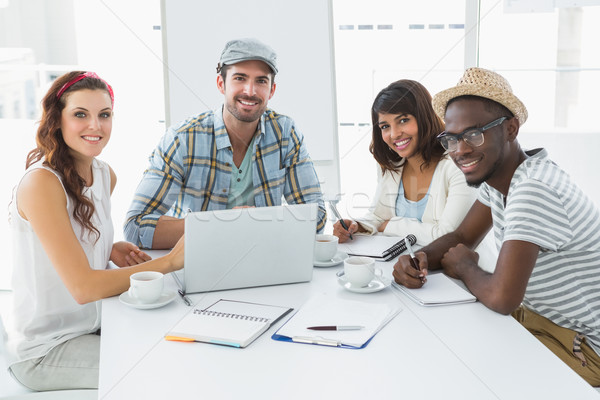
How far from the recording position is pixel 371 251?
171 cm

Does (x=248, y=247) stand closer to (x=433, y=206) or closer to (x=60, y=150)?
(x=60, y=150)

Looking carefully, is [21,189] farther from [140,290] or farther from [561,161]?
[561,161]

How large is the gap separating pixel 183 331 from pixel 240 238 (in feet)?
0.96

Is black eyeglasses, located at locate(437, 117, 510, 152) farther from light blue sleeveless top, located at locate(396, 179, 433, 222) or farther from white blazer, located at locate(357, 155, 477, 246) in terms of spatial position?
light blue sleeveless top, located at locate(396, 179, 433, 222)

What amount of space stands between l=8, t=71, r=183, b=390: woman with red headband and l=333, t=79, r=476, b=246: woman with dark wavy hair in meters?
0.91

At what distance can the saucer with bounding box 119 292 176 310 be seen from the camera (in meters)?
1.25

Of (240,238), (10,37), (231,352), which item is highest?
(10,37)

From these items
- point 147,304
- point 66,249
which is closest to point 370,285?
point 147,304

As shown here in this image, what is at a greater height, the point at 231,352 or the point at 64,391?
the point at 231,352

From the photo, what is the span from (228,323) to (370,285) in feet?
1.38

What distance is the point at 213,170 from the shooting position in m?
2.18

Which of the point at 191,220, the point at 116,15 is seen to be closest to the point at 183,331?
the point at 191,220

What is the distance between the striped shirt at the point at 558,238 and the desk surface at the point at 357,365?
9.7 inches

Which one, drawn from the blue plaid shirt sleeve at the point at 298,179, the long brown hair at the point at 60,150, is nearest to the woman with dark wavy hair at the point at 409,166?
the blue plaid shirt sleeve at the point at 298,179
